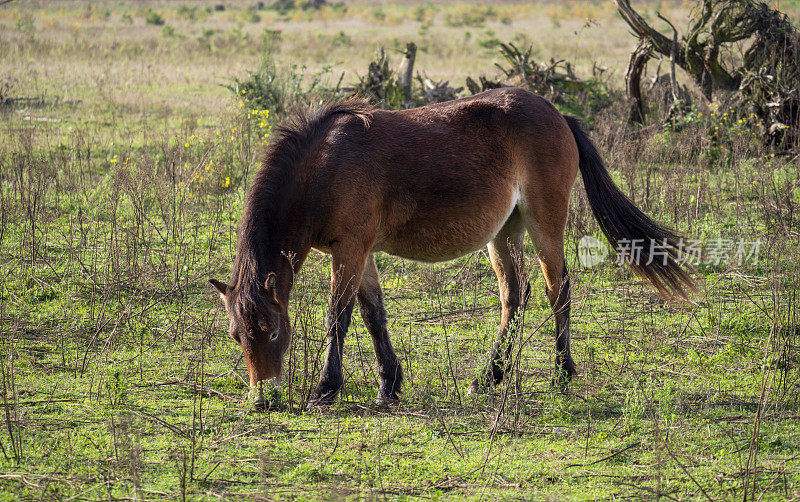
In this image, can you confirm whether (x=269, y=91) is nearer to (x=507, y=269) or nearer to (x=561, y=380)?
(x=507, y=269)

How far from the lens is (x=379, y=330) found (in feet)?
18.8

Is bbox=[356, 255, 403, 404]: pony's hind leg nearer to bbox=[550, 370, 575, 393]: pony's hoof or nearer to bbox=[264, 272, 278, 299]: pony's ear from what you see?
bbox=[264, 272, 278, 299]: pony's ear

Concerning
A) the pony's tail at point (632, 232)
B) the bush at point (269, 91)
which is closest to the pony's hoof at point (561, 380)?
the pony's tail at point (632, 232)

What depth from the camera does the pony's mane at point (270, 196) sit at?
16.3 ft

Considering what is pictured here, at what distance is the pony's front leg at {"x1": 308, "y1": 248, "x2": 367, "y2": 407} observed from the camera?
530 centimetres

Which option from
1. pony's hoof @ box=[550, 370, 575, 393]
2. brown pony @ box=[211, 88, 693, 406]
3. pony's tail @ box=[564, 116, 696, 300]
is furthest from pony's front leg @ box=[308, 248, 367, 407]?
pony's tail @ box=[564, 116, 696, 300]

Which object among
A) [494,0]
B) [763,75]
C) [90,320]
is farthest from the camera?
[494,0]

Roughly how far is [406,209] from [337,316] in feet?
2.97

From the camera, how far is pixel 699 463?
4582 mm

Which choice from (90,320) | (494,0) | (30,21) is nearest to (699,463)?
(90,320)

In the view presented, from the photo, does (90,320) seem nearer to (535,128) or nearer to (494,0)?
(535,128)

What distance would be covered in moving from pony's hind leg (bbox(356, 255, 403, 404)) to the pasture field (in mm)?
177

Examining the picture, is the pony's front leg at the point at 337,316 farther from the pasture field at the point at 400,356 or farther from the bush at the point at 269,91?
the bush at the point at 269,91

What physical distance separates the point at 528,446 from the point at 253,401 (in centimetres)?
173
